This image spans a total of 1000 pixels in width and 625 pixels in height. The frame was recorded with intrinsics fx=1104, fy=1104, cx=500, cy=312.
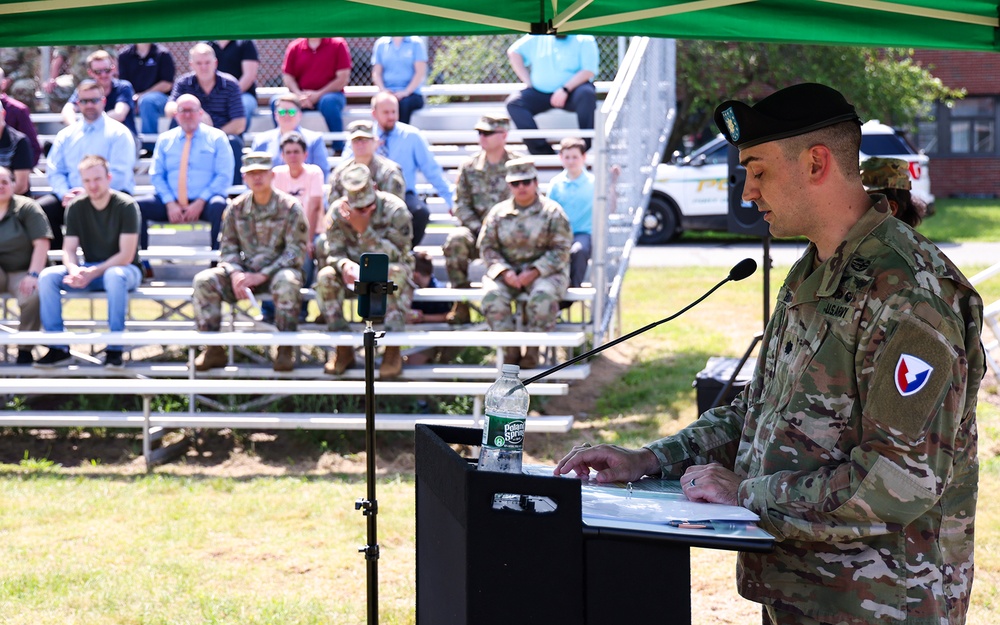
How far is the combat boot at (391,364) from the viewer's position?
318 inches

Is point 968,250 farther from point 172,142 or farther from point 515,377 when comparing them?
point 515,377

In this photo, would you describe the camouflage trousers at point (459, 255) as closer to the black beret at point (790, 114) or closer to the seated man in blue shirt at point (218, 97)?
the seated man in blue shirt at point (218, 97)

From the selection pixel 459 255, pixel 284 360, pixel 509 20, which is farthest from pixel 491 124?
pixel 509 20

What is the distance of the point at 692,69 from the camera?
21.6 metres

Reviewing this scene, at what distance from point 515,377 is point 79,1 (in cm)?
199

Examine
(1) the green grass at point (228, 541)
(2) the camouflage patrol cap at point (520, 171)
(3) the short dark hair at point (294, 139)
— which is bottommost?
(1) the green grass at point (228, 541)

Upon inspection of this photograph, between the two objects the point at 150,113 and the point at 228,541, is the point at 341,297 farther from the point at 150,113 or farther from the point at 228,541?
the point at 150,113

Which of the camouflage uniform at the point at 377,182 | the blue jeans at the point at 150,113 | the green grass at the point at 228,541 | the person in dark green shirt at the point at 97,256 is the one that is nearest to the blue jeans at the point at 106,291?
the person in dark green shirt at the point at 97,256

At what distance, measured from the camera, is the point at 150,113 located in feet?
40.5

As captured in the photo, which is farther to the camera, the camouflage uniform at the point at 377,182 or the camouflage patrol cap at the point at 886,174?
the camouflage uniform at the point at 377,182

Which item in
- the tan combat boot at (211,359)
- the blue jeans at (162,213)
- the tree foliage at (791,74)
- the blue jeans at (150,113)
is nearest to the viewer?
the tan combat boot at (211,359)

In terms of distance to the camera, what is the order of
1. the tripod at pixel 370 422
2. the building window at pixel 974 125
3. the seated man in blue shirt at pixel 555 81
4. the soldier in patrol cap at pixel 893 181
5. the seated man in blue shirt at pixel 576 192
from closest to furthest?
the tripod at pixel 370 422 < the soldier in patrol cap at pixel 893 181 < the seated man in blue shirt at pixel 576 192 < the seated man in blue shirt at pixel 555 81 < the building window at pixel 974 125

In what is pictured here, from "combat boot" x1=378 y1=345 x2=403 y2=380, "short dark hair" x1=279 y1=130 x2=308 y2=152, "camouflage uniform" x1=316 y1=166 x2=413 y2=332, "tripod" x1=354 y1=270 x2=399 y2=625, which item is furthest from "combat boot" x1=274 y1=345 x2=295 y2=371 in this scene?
"tripod" x1=354 y1=270 x2=399 y2=625

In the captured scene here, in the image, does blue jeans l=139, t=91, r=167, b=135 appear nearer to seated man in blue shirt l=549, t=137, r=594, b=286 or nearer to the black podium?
seated man in blue shirt l=549, t=137, r=594, b=286
